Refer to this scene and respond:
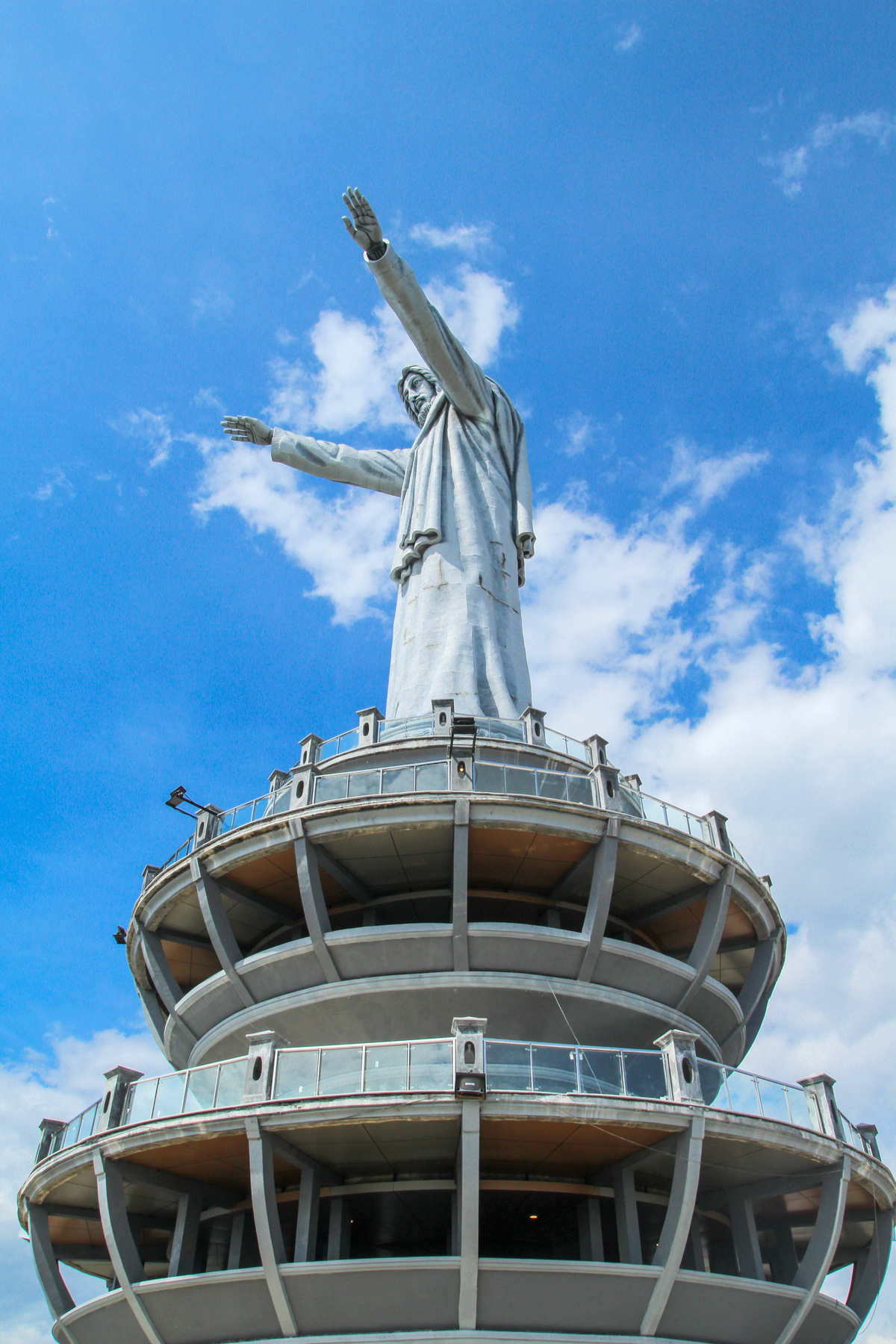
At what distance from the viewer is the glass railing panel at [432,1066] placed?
57.4 ft

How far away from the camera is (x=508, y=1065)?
17.9m

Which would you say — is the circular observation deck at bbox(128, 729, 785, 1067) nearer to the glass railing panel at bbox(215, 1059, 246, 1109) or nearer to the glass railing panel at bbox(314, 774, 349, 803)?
the glass railing panel at bbox(314, 774, 349, 803)

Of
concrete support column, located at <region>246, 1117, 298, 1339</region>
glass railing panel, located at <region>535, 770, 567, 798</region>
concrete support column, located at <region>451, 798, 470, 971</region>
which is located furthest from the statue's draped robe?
concrete support column, located at <region>246, 1117, 298, 1339</region>

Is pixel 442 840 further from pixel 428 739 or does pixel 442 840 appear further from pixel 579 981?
pixel 579 981

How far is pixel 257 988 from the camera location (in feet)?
77.9

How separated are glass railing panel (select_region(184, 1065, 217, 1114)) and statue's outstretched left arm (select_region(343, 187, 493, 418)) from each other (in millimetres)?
23739

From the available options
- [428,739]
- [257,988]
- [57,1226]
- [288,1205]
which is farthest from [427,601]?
[57,1226]

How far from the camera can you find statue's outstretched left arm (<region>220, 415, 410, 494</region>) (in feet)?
133

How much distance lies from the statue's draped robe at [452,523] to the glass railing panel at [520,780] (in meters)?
4.64

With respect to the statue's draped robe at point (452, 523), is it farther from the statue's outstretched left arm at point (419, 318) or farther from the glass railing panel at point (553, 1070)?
the glass railing panel at point (553, 1070)

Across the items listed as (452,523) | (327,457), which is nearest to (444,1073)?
(452,523)

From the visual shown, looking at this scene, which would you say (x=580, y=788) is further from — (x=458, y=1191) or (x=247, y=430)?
(x=247, y=430)

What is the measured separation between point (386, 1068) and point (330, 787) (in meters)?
7.98

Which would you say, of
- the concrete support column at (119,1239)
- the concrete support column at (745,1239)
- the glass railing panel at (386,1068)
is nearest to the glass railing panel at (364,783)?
the glass railing panel at (386,1068)
